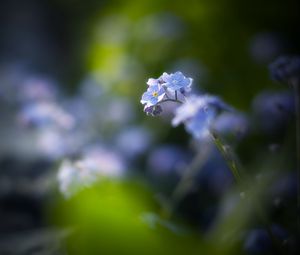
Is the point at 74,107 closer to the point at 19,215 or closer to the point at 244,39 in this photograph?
the point at 19,215

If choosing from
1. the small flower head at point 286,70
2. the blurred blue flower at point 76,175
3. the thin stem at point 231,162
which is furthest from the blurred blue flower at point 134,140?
the thin stem at point 231,162

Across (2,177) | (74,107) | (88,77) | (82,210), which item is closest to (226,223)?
(82,210)

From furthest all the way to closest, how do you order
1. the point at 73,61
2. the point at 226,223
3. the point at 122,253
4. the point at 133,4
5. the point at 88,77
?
the point at 73,61
the point at 133,4
the point at 88,77
the point at 226,223
the point at 122,253

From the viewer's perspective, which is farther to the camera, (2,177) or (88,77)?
(88,77)

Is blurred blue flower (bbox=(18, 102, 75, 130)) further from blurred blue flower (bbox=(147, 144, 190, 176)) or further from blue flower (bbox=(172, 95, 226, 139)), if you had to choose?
blue flower (bbox=(172, 95, 226, 139))

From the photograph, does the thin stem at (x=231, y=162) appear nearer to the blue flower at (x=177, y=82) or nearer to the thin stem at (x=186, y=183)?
the blue flower at (x=177, y=82)

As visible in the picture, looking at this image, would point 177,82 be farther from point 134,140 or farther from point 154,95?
point 134,140
